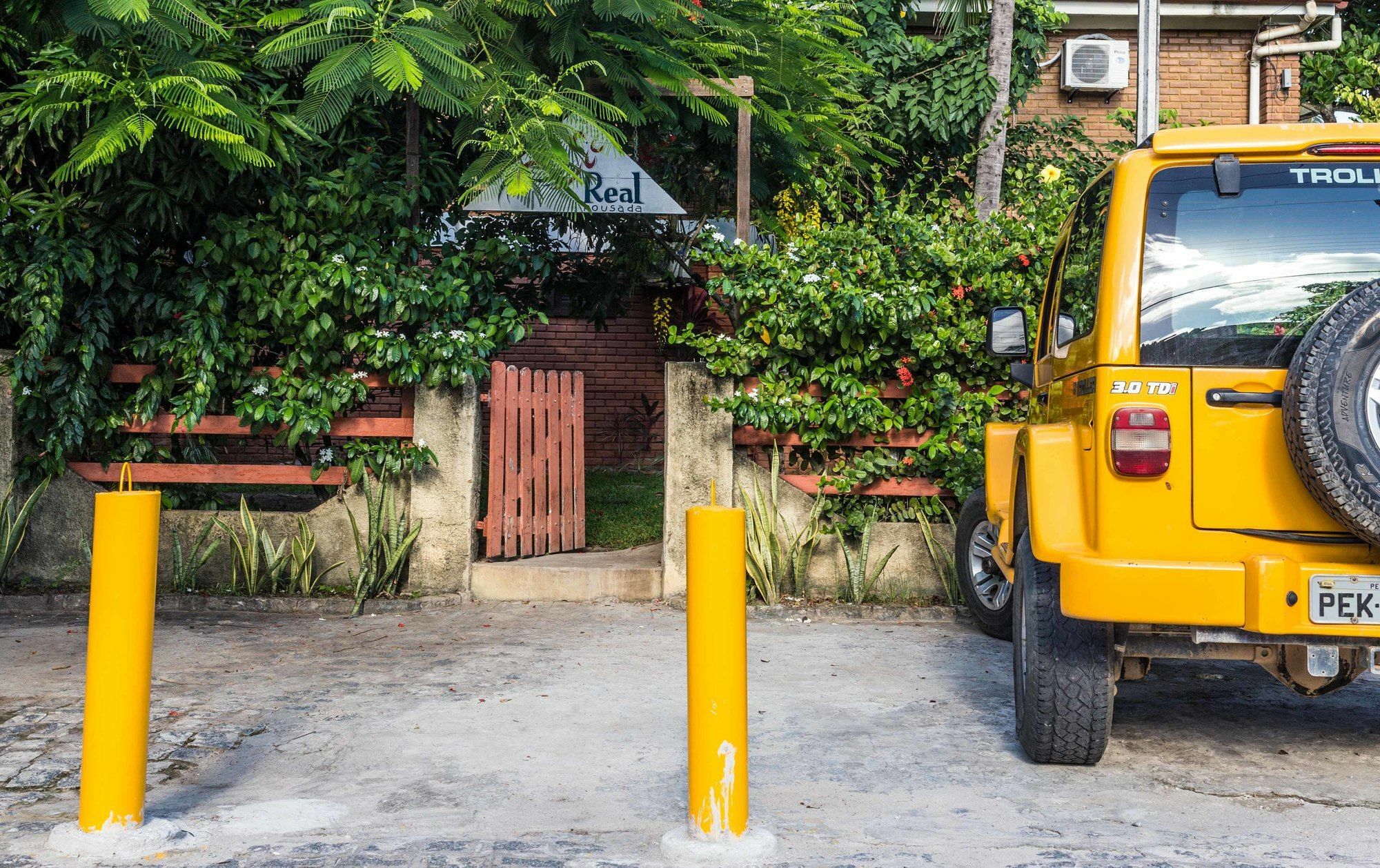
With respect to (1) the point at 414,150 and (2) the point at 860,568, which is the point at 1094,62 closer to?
(2) the point at 860,568

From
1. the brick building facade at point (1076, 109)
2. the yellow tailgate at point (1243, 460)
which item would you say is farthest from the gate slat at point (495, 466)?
the brick building facade at point (1076, 109)

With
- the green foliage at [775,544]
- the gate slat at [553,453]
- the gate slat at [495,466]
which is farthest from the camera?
the gate slat at [553,453]

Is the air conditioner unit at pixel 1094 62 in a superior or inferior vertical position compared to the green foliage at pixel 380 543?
superior

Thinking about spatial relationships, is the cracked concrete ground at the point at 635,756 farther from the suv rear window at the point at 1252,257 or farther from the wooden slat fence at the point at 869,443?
the suv rear window at the point at 1252,257

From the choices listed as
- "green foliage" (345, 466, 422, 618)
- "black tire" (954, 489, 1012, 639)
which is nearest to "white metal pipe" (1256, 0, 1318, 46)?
"black tire" (954, 489, 1012, 639)

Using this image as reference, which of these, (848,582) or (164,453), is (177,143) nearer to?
(164,453)

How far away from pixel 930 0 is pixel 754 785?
1165cm

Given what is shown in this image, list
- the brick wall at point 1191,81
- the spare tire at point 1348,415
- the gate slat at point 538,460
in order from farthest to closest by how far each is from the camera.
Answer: the brick wall at point 1191,81 < the gate slat at point 538,460 < the spare tire at point 1348,415

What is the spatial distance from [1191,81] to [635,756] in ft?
41.9

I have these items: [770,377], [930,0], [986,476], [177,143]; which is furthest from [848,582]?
[930,0]

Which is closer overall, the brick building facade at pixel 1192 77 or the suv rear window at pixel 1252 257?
the suv rear window at pixel 1252 257

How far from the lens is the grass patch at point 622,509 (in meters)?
9.66

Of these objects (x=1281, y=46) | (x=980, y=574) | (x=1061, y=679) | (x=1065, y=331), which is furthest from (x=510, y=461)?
(x=1281, y=46)

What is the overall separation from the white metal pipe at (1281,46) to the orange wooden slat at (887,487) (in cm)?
881
